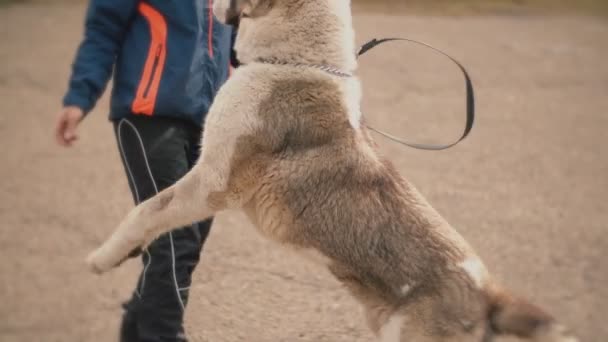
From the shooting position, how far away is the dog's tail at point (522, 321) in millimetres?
2143

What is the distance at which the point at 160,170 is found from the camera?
2.80 metres

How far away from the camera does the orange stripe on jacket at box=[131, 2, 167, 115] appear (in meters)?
2.71

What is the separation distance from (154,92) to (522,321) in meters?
1.49

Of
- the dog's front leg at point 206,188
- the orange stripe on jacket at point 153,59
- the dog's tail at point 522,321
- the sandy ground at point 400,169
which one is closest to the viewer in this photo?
the dog's tail at point 522,321

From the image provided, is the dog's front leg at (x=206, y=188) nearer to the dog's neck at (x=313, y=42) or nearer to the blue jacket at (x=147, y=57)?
the dog's neck at (x=313, y=42)

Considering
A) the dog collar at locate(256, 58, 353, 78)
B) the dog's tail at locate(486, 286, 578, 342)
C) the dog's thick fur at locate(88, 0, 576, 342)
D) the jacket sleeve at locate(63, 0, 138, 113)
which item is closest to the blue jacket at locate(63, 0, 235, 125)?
the jacket sleeve at locate(63, 0, 138, 113)

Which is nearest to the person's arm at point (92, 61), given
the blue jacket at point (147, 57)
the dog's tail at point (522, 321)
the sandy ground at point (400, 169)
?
the blue jacket at point (147, 57)

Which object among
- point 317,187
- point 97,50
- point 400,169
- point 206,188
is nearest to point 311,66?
point 317,187

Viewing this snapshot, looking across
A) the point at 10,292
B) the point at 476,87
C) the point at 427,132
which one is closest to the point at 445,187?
the point at 427,132

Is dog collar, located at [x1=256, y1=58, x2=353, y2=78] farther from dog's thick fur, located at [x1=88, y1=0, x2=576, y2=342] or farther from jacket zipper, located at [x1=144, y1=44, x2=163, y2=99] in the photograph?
jacket zipper, located at [x1=144, y1=44, x2=163, y2=99]

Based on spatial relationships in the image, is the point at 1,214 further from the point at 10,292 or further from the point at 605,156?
the point at 605,156

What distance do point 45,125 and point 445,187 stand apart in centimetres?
321

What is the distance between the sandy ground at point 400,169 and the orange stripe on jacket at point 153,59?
1.36m

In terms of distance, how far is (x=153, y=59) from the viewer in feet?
8.93
